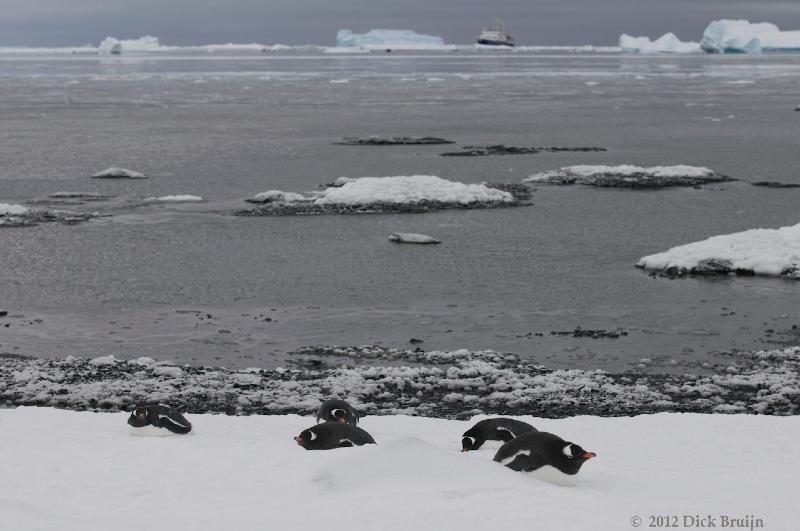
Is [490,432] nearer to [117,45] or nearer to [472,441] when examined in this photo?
[472,441]

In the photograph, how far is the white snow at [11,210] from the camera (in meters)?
18.8

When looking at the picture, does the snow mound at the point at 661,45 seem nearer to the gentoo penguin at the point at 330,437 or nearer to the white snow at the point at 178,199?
the white snow at the point at 178,199

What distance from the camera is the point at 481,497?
532cm

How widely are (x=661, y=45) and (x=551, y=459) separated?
173 m

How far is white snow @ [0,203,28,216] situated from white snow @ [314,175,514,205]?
17.2 ft

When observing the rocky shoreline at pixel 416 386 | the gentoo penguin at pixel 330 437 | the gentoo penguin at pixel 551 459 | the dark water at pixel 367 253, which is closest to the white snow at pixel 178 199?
the dark water at pixel 367 253

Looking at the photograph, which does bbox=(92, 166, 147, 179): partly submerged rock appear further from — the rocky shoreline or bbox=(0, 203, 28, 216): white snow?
the rocky shoreline

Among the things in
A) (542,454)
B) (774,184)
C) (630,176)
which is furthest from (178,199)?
(542,454)

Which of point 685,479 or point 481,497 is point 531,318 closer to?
point 685,479

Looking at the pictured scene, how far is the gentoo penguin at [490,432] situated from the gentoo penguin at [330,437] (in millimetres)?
633

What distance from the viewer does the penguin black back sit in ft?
19.3

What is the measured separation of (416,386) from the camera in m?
9.39

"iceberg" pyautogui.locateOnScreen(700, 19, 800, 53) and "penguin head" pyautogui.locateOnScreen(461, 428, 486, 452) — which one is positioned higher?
"iceberg" pyautogui.locateOnScreen(700, 19, 800, 53)

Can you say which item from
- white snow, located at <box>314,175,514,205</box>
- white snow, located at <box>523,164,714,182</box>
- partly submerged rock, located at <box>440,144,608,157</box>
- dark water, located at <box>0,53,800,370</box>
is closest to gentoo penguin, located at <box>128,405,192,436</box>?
dark water, located at <box>0,53,800,370</box>
